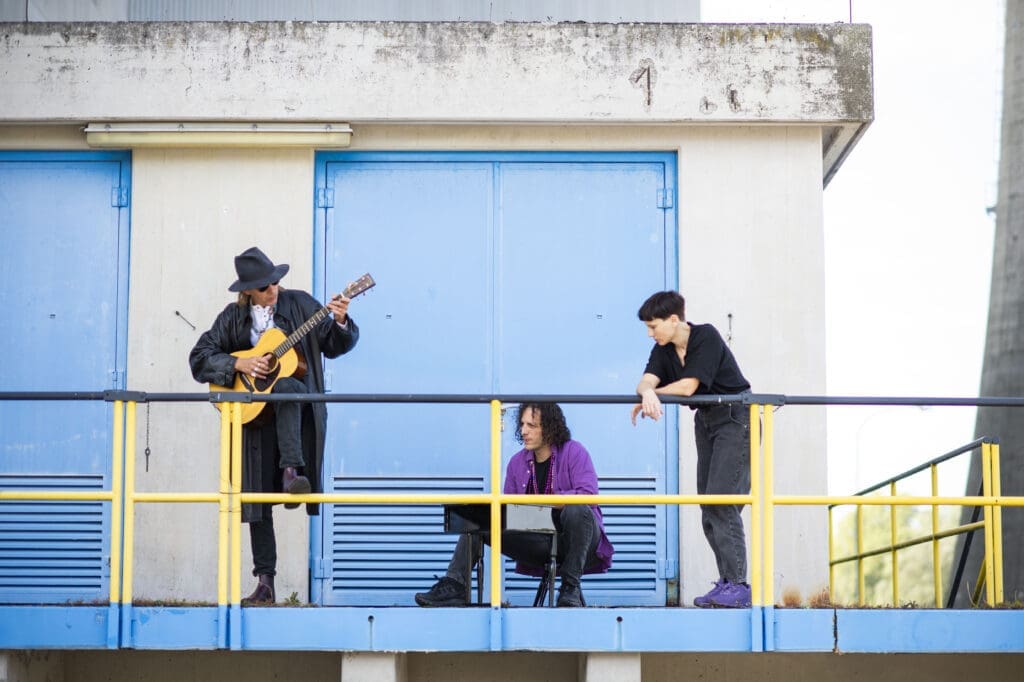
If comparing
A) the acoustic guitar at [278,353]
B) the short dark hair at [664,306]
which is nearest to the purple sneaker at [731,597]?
the short dark hair at [664,306]

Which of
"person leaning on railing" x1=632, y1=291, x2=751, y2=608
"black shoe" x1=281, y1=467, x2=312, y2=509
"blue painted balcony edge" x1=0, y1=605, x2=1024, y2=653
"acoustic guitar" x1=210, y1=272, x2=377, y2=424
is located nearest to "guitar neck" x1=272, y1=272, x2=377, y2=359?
"acoustic guitar" x1=210, y1=272, x2=377, y2=424

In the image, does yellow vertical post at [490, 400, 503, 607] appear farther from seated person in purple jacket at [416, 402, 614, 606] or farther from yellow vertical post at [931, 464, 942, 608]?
yellow vertical post at [931, 464, 942, 608]

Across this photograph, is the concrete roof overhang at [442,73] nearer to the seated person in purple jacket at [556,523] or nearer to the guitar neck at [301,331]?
the guitar neck at [301,331]

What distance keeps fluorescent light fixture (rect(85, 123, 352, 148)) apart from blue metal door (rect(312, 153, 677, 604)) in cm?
25

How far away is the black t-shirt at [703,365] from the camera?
8.31 m

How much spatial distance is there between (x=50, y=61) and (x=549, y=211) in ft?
11.2

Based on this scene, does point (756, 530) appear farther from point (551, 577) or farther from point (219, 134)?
point (219, 134)

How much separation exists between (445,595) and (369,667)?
0.66 m

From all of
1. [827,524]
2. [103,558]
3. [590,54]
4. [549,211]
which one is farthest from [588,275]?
[103,558]

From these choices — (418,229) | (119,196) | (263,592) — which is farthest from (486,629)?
(119,196)

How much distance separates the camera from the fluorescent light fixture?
403 inches

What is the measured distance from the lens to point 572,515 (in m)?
Answer: 8.41

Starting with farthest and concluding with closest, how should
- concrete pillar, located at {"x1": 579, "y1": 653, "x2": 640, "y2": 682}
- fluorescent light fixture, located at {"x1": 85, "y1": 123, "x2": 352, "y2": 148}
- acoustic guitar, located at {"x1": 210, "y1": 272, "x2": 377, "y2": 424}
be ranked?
fluorescent light fixture, located at {"x1": 85, "y1": 123, "x2": 352, "y2": 148}, acoustic guitar, located at {"x1": 210, "y1": 272, "x2": 377, "y2": 424}, concrete pillar, located at {"x1": 579, "y1": 653, "x2": 640, "y2": 682}

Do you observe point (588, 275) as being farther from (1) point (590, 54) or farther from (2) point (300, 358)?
(2) point (300, 358)
